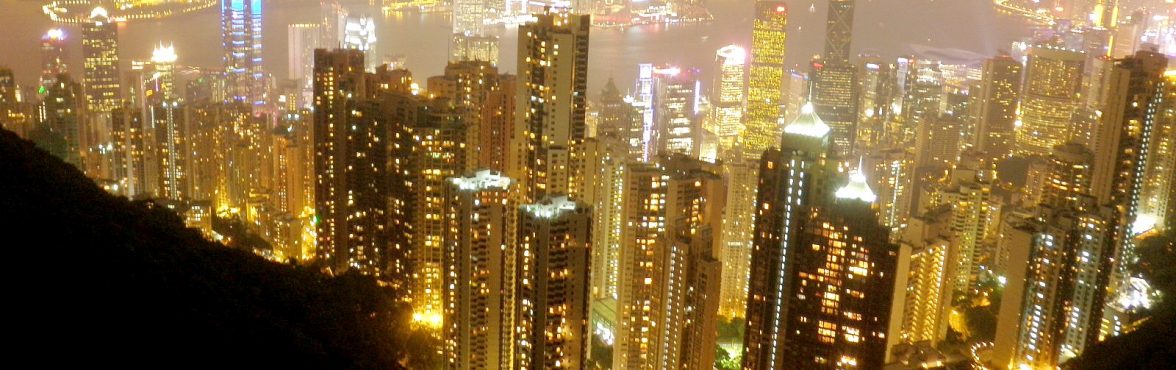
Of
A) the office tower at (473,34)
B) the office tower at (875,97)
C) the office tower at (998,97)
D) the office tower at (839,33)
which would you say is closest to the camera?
the office tower at (473,34)

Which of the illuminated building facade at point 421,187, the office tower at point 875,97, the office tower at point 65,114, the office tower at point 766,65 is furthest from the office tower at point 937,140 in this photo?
the office tower at point 65,114

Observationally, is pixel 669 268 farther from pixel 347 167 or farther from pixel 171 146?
pixel 171 146

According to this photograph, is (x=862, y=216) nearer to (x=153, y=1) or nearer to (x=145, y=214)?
(x=145, y=214)

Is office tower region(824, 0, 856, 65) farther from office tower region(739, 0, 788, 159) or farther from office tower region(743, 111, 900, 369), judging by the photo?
office tower region(743, 111, 900, 369)

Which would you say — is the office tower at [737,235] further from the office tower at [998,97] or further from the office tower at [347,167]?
the office tower at [998,97]

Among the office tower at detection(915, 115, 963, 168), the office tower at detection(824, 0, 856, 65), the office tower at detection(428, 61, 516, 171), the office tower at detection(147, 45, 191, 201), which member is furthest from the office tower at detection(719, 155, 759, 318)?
the office tower at detection(147, 45, 191, 201)

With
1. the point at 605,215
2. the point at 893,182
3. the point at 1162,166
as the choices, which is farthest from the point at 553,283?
the point at 1162,166
